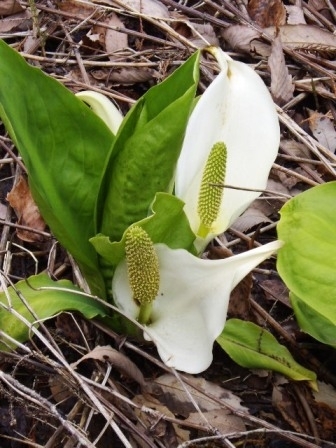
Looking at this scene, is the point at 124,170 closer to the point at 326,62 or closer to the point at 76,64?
the point at 76,64

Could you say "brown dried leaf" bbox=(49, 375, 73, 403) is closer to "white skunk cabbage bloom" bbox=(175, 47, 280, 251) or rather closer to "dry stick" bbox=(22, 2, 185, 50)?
"white skunk cabbage bloom" bbox=(175, 47, 280, 251)

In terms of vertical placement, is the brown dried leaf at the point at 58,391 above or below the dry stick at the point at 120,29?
below

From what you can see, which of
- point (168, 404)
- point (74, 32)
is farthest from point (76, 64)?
point (168, 404)

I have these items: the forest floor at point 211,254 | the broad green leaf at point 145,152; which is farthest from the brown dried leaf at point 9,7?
the broad green leaf at point 145,152

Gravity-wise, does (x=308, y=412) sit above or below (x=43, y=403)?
below

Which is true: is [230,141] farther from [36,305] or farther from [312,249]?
[36,305]

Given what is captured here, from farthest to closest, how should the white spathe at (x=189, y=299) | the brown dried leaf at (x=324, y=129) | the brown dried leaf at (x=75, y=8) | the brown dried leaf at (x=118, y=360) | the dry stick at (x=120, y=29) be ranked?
the brown dried leaf at (x=75, y=8), the dry stick at (x=120, y=29), the brown dried leaf at (x=324, y=129), the brown dried leaf at (x=118, y=360), the white spathe at (x=189, y=299)

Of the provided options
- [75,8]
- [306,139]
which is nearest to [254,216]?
Result: [306,139]

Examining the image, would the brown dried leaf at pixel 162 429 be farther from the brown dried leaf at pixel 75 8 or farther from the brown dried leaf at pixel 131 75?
the brown dried leaf at pixel 75 8
